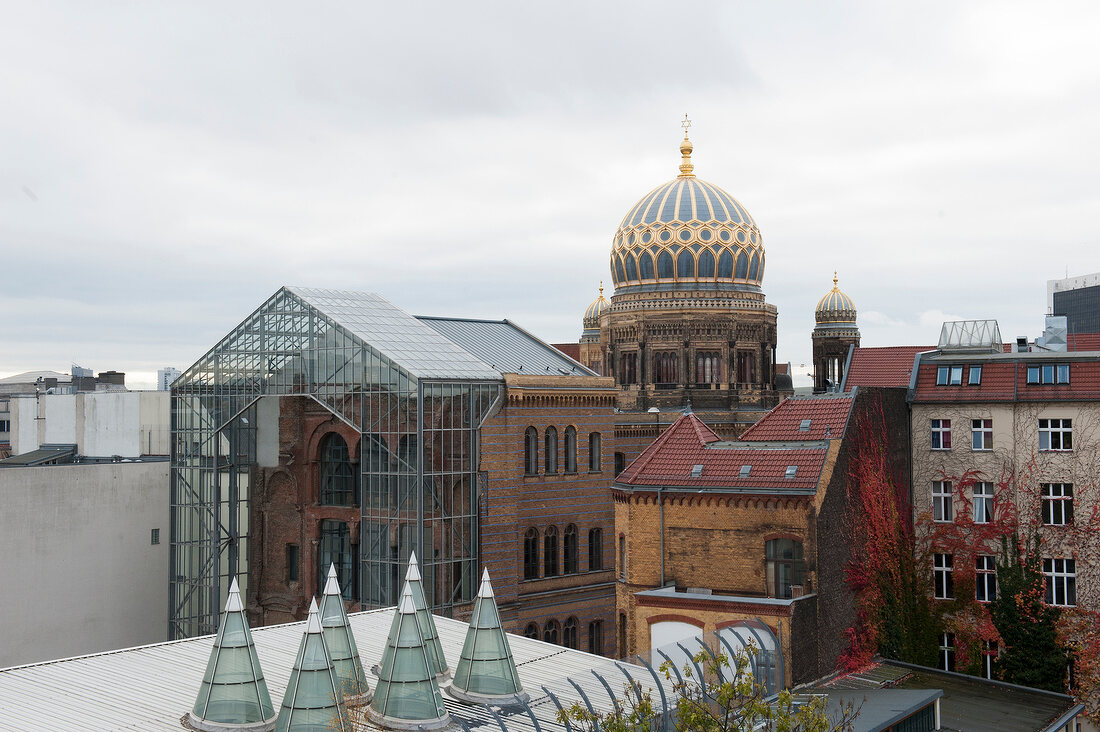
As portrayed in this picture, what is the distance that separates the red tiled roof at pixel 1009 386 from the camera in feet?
127

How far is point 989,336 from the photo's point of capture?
44656mm

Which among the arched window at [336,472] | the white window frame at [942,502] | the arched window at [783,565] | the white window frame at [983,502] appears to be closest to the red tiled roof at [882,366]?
the white window frame at [942,502]

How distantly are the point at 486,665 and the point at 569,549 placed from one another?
977 inches

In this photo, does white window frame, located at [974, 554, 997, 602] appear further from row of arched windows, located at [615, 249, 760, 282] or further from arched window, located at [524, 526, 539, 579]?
row of arched windows, located at [615, 249, 760, 282]

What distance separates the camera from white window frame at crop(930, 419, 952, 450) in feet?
134

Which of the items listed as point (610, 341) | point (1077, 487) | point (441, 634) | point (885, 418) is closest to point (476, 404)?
point (441, 634)

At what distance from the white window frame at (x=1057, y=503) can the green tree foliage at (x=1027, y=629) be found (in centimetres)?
152

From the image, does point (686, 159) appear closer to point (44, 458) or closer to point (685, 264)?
point (685, 264)

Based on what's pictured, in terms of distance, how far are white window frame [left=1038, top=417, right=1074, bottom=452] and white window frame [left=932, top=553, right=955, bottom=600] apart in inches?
201

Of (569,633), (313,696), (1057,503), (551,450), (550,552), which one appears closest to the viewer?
(313,696)

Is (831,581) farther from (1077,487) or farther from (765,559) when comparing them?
(1077,487)

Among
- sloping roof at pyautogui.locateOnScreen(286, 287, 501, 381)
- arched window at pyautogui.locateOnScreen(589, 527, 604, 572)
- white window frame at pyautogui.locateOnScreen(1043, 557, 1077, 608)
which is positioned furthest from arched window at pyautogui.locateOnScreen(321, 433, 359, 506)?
white window frame at pyautogui.locateOnScreen(1043, 557, 1077, 608)

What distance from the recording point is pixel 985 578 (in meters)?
39.2

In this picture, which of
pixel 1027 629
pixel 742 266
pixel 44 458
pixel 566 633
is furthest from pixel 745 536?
pixel 44 458
